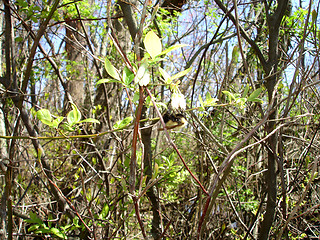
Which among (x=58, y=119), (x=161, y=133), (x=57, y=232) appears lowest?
(x=57, y=232)

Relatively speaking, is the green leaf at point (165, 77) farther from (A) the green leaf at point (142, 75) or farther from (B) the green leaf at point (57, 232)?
(B) the green leaf at point (57, 232)

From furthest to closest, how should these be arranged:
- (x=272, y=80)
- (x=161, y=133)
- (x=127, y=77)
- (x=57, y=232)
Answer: (x=161, y=133), (x=57, y=232), (x=272, y=80), (x=127, y=77)

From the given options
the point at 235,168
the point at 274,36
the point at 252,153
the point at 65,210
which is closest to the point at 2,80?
the point at 65,210

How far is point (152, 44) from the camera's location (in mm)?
640

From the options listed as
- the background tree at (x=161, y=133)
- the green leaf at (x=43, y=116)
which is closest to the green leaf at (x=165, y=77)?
the background tree at (x=161, y=133)

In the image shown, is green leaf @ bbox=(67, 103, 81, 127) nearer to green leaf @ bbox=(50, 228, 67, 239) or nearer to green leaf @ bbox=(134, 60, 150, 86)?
green leaf @ bbox=(134, 60, 150, 86)

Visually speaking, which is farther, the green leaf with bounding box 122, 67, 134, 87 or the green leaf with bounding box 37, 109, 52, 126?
the green leaf with bounding box 37, 109, 52, 126

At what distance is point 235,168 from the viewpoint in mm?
2543

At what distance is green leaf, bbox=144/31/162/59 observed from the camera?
0.63 metres

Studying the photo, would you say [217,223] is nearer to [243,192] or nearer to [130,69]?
[243,192]

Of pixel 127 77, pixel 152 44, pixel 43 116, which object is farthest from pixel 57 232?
pixel 152 44

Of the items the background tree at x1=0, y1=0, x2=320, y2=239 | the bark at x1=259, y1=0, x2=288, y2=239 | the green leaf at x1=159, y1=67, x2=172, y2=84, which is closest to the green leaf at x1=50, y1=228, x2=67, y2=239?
the background tree at x1=0, y1=0, x2=320, y2=239

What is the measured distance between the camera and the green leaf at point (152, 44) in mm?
633

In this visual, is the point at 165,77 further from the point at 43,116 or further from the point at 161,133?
the point at 161,133
